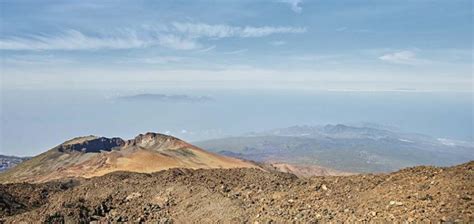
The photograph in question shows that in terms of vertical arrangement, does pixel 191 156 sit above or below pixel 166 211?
below

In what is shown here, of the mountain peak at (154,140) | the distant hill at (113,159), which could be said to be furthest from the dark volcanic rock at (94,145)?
the mountain peak at (154,140)

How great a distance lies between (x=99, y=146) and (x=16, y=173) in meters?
16.3

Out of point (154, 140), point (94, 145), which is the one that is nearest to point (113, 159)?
point (154, 140)

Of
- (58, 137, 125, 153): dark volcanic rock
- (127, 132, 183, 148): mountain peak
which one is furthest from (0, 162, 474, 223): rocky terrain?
(58, 137, 125, 153): dark volcanic rock

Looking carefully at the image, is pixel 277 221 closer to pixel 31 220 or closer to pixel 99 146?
pixel 31 220

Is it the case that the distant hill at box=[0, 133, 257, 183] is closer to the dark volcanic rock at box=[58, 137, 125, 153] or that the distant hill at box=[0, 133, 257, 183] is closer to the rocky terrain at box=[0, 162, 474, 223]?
the dark volcanic rock at box=[58, 137, 125, 153]

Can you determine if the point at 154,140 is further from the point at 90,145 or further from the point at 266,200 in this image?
the point at 266,200

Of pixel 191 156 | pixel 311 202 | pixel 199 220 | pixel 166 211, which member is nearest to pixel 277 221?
pixel 311 202

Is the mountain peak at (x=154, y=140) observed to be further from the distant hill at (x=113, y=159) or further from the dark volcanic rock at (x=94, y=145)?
the dark volcanic rock at (x=94, y=145)

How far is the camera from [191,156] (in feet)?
227

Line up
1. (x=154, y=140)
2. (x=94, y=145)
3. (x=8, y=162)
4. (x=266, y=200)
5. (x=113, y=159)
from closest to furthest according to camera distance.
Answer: (x=266, y=200)
(x=113, y=159)
(x=154, y=140)
(x=94, y=145)
(x=8, y=162)

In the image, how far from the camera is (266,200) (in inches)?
717

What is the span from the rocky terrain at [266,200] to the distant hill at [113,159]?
113 ft

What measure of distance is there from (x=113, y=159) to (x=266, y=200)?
47.8 m
